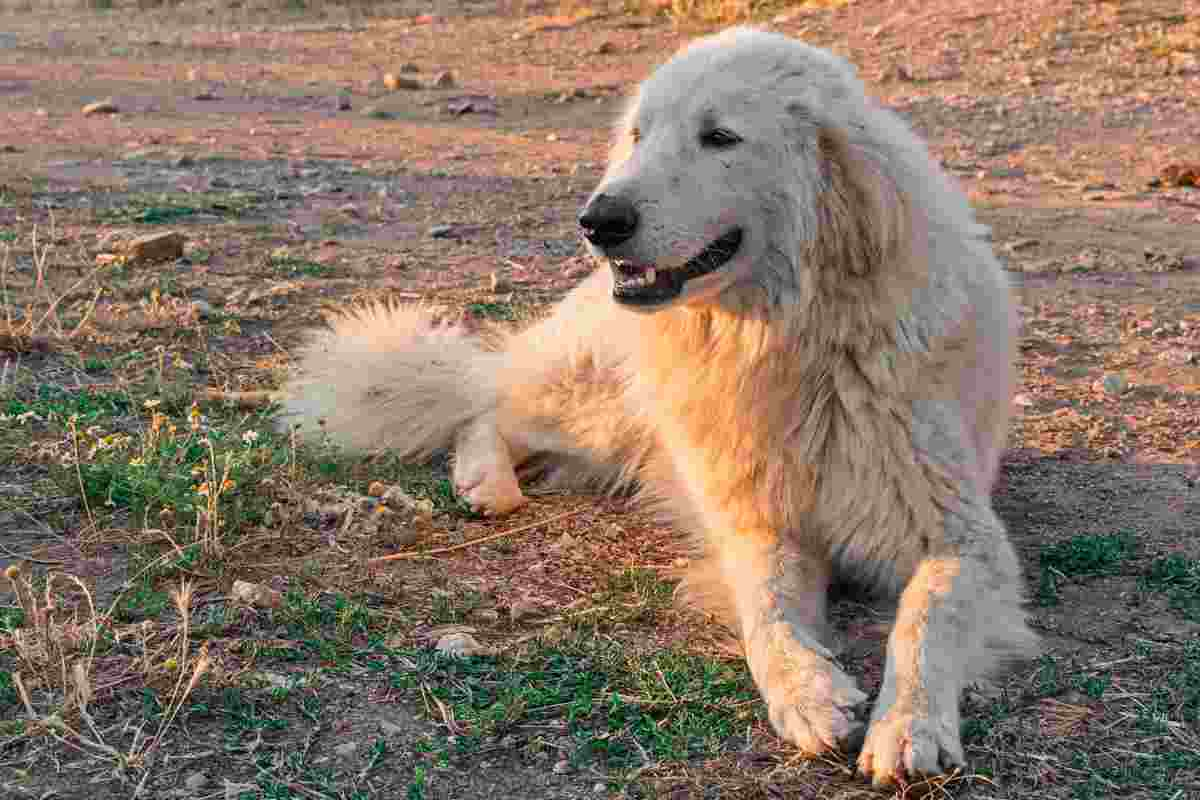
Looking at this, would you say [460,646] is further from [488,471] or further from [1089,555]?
[1089,555]

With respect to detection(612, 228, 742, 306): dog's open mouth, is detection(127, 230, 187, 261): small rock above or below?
below

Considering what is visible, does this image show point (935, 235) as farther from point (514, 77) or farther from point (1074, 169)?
point (514, 77)

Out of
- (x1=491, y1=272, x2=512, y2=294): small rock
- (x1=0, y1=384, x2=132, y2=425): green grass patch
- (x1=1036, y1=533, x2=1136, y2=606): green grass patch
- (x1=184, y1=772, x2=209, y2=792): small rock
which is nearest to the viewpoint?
(x1=184, y1=772, x2=209, y2=792): small rock

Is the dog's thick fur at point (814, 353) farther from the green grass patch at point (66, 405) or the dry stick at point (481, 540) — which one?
the green grass patch at point (66, 405)

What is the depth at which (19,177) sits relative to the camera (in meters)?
7.97

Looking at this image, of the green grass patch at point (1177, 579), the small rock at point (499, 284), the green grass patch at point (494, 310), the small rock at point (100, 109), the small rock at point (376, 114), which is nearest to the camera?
the green grass patch at point (1177, 579)

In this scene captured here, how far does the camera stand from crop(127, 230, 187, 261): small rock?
20.0 feet

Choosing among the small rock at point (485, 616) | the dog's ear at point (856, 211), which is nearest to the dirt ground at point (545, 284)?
the small rock at point (485, 616)

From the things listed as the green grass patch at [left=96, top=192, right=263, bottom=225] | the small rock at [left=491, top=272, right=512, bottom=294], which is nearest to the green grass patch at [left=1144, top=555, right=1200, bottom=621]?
the small rock at [left=491, top=272, right=512, bottom=294]

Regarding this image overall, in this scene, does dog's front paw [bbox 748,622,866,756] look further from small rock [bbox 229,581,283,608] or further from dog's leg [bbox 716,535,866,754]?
small rock [bbox 229,581,283,608]

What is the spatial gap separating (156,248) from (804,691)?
4554 millimetres

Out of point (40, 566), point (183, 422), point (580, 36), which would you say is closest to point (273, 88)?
point (580, 36)

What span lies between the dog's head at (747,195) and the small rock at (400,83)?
357 inches

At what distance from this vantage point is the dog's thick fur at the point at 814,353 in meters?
3.02
